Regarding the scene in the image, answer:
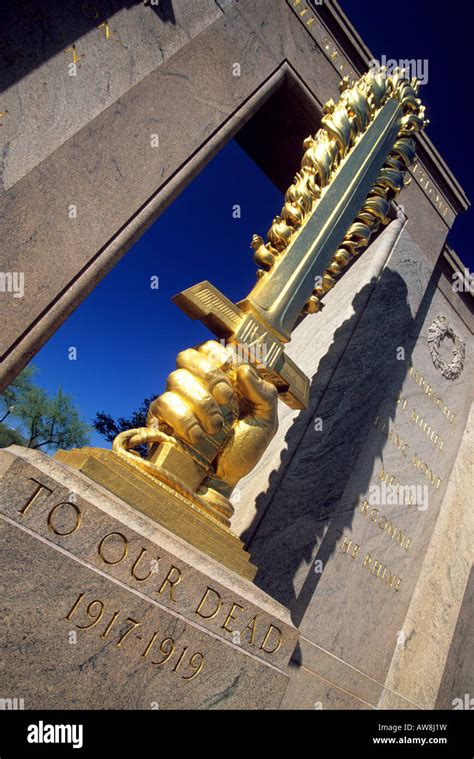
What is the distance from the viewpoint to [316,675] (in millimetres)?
3994

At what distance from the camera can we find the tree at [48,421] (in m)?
23.4

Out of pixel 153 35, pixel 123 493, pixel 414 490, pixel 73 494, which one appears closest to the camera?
pixel 73 494

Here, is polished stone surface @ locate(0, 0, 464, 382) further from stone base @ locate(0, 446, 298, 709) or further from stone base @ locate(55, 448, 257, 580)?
stone base @ locate(0, 446, 298, 709)

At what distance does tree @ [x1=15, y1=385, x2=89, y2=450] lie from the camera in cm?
2339

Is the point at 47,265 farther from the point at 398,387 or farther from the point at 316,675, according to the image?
the point at 398,387

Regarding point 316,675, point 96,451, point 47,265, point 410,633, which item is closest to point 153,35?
point 47,265

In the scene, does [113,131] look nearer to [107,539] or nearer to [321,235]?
[321,235]

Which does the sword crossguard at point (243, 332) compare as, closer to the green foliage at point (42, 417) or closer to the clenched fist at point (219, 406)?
the clenched fist at point (219, 406)

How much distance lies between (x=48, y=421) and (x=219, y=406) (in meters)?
22.4

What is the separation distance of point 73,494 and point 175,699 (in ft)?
3.52

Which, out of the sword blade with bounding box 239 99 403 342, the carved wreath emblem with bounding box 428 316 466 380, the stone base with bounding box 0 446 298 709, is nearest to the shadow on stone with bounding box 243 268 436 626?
the carved wreath emblem with bounding box 428 316 466 380

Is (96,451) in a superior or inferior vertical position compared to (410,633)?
inferior

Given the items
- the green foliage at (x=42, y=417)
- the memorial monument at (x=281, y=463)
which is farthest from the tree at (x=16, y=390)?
the memorial monument at (x=281, y=463)

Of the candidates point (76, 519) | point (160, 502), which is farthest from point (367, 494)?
point (76, 519)
